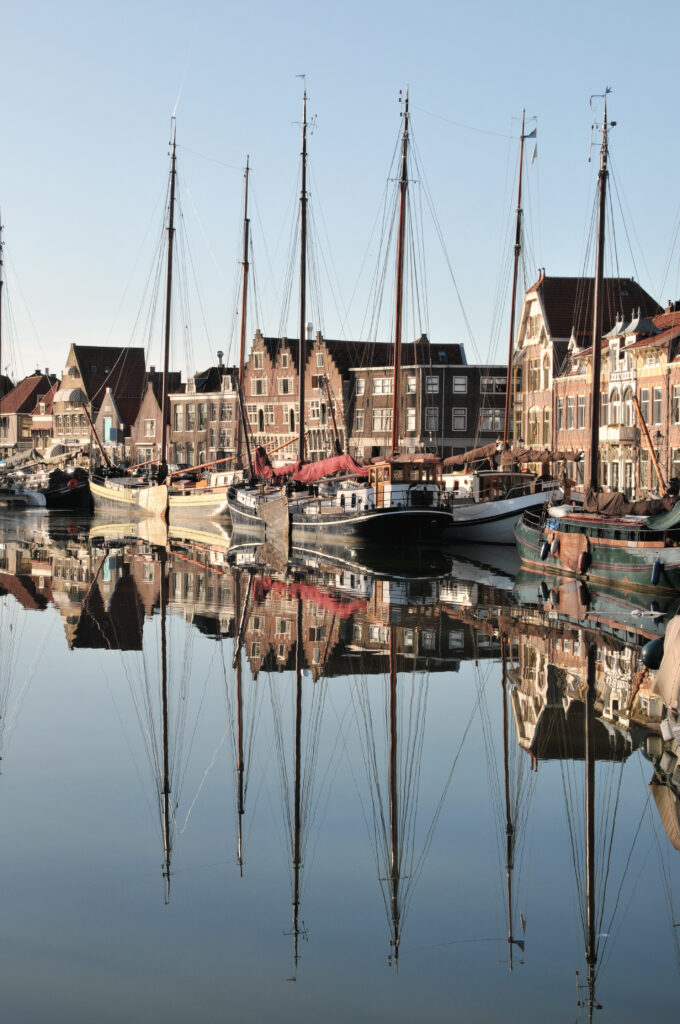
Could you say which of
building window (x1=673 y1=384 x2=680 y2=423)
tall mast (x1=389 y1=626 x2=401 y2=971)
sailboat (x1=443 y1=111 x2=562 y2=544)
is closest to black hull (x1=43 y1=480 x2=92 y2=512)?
sailboat (x1=443 y1=111 x2=562 y2=544)

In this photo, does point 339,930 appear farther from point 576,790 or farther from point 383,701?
point 383,701

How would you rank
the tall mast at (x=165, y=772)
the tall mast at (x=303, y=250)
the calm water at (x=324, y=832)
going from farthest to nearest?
the tall mast at (x=303, y=250)
the tall mast at (x=165, y=772)
the calm water at (x=324, y=832)

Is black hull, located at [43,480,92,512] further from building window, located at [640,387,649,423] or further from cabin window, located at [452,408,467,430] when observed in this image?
building window, located at [640,387,649,423]

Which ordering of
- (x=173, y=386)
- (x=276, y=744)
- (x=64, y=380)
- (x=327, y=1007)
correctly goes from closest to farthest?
(x=327, y=1007) → (x=276, y=744) → (x=173, y=386) → (x=64, y=380)

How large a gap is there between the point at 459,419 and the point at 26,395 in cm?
7525

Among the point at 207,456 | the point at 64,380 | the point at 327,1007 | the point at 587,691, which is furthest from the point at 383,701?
the point at 64,380

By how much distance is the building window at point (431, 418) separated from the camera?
8919 cm

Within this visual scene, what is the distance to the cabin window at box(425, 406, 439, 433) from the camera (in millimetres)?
89188

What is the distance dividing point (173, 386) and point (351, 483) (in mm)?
70496

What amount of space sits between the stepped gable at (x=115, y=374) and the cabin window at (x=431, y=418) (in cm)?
5037

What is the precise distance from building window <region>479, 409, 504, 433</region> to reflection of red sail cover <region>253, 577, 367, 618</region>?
53.7 m

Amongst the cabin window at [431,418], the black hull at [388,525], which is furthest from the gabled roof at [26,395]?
the black hull at [388,525]

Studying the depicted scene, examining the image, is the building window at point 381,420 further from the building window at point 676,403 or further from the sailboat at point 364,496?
the building window at point 676,403

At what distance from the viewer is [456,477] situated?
188ft
